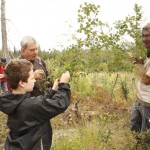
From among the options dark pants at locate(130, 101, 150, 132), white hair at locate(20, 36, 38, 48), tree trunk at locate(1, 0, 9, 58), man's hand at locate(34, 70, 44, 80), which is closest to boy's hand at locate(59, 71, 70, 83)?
man's hand at locate(34, 70, 44, 80)

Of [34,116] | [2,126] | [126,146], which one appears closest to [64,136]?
[126,146]

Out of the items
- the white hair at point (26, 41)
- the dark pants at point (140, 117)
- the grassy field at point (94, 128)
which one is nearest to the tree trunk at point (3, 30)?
the grassy field at point (94, 128)

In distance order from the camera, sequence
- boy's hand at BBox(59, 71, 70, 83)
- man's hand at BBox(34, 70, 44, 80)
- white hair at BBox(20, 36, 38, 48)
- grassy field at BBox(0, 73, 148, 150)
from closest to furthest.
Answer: boy's hand at BBox(59, 71, 70, 83) < man's hand at BBox(34, 70, 44, 80) < white hair at BBox(20, 36, 38, 48) < grassy field at BBox(0, 73, 148, 150)

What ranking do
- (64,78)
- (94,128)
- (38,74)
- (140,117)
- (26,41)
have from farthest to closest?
(94,128), (140,117), (26,41), (38,74), (64,78)

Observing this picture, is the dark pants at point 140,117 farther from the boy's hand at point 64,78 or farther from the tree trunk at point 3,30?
the tree trunk at point 3,30

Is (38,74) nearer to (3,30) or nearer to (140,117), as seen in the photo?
(140,117)

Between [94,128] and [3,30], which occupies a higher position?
[3,30]

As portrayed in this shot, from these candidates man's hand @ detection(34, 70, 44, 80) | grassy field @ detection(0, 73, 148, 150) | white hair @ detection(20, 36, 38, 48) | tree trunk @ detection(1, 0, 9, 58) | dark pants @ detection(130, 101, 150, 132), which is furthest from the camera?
tree trunk @ detection(1, 0, 9, 58)

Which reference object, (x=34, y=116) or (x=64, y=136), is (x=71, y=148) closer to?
(x=64, y=136)

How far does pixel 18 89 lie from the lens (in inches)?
121

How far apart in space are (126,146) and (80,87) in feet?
24.2

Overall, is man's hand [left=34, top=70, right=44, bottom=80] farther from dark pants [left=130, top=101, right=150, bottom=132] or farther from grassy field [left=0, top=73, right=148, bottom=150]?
dark pants [left=130, top=101, right=150, bottom=132]

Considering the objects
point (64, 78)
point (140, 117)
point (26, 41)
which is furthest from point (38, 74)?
point (140, 117)

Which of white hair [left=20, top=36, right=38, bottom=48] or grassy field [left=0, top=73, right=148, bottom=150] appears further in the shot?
grassy field [left=0, top=73, right=148, bottom=150]
